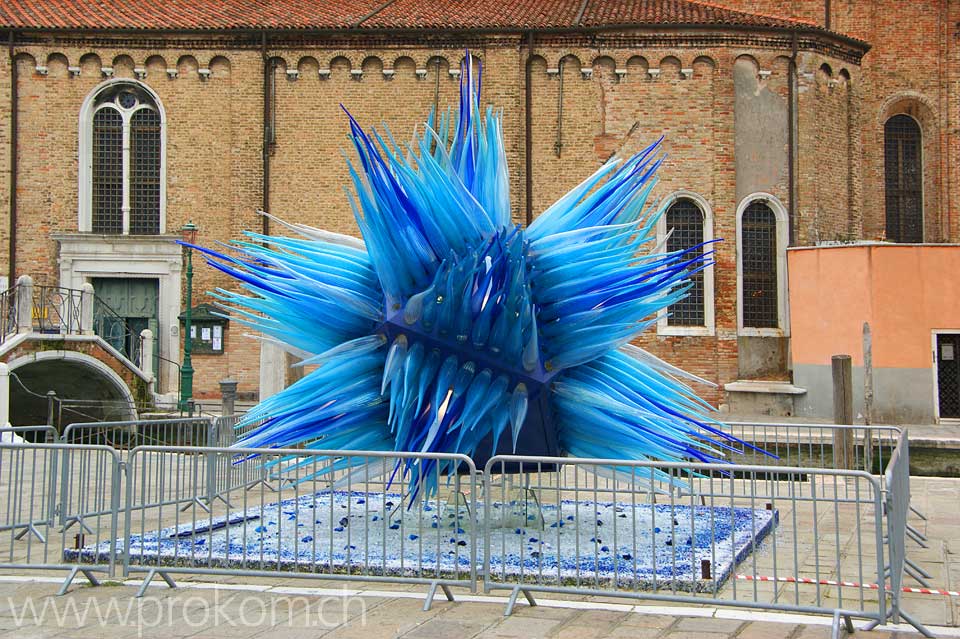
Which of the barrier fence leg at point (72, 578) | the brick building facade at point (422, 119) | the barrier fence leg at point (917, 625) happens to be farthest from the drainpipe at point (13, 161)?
the barrier fence leg at point (917, 625)

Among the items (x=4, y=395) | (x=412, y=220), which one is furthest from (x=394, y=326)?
(x=4, y=395)

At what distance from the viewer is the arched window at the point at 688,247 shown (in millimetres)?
26109

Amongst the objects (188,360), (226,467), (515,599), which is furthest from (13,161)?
(515,599)

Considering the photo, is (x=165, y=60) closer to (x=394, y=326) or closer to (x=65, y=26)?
(x=65, y=26)

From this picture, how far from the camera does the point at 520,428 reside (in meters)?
8.75

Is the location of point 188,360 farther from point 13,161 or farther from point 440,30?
point 440,30

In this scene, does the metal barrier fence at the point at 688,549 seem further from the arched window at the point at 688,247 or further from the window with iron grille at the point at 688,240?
the window with iron grille at the point at 688,240

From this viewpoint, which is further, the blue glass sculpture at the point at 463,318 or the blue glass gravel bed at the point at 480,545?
the blue glass sculpture at the point at 463,318

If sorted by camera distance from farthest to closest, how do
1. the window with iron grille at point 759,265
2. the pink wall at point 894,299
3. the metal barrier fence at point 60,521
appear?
the window with iron grille at point 759,265
the pink wall at point 894,299
the metal barrier fence at point 60,521

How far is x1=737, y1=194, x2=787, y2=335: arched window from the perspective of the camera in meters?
26.3

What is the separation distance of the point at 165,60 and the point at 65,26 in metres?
2.57

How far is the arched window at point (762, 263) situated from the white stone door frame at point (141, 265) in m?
14.4

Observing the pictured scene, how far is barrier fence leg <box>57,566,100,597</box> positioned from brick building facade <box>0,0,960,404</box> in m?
19.1

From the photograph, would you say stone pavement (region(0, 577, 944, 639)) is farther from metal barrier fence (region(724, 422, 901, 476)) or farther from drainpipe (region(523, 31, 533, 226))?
drainpipe (region(523, 31, 533, 226))
